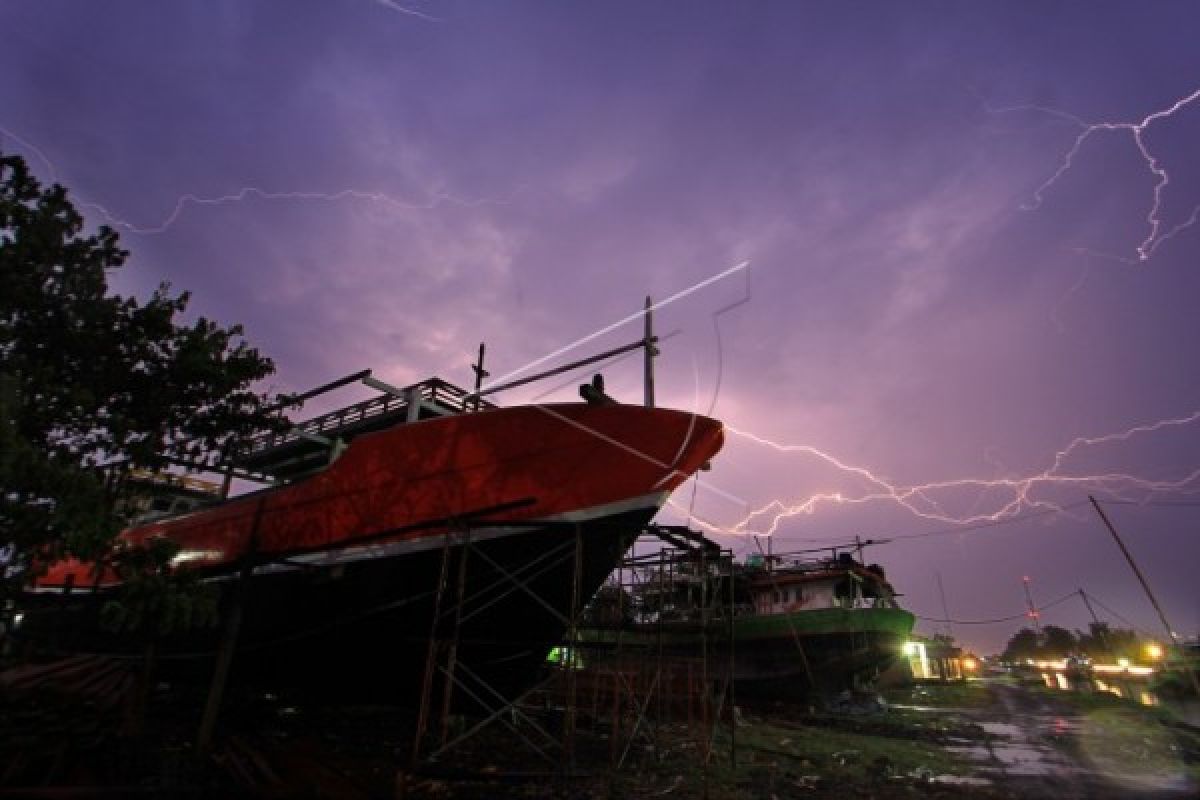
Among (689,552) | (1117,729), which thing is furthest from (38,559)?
(1117,729)

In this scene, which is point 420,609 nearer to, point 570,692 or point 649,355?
point 570,692

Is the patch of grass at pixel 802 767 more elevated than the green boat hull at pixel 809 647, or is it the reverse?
the green boat hull at pixel 809 647

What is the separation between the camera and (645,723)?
13.8 metres

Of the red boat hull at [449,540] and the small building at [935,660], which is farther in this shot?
the small building at [935,660]

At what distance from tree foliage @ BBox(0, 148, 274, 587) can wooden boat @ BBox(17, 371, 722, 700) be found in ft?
4.31

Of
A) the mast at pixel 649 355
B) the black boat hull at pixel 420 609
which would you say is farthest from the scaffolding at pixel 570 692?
the mast at pixel 649 355

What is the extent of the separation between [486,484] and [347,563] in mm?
3047

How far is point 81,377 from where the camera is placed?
7590mm

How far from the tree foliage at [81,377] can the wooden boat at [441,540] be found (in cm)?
131

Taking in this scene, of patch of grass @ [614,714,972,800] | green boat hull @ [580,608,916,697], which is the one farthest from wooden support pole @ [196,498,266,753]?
green boat hull @ [580,608,916,697]

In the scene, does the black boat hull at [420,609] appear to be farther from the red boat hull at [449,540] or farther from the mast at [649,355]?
the mast at [649,355]

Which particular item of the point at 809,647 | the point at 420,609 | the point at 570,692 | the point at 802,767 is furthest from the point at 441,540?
the point at 809,647

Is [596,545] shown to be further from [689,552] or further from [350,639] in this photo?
[350,639]

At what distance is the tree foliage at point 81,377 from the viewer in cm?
616
